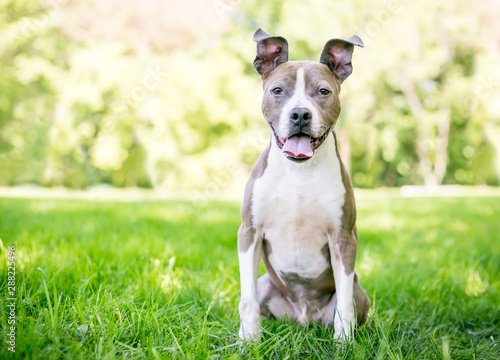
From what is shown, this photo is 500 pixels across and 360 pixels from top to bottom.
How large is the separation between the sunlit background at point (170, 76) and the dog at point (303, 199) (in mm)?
13985

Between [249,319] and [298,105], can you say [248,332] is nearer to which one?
[249,319]

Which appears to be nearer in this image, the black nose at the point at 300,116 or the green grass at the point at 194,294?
the green grass at the point at 194,294

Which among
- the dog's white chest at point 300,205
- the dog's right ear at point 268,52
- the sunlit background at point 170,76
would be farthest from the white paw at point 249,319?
the sunlit background at point 170,76

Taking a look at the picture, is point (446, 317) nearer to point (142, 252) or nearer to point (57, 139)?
point (142, 252)

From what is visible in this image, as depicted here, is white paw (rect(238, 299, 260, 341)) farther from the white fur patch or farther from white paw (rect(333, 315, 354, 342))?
the white fur patch

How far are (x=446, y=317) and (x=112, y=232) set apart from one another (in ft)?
11.4

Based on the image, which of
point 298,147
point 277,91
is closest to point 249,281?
Result: point 298,147

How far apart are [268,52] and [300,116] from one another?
0.61 meters

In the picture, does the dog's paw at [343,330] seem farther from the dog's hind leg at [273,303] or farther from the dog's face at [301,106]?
the dog's face at [301,106]

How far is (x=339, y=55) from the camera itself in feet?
8.85

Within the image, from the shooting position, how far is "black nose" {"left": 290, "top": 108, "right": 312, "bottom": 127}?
2.34 m

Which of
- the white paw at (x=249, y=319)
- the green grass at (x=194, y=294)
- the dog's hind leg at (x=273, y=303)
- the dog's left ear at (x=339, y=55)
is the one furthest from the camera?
the dog's hind leg at (x=273, y=303)

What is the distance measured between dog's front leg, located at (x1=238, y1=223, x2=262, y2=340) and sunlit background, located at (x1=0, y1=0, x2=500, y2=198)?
14.3 meters

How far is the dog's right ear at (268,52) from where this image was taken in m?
2.64
